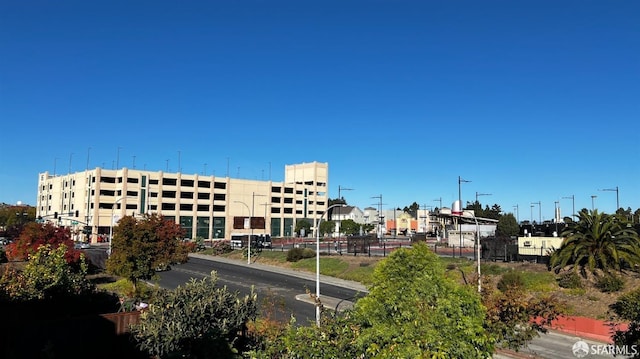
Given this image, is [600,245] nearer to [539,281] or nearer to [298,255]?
[539,281]

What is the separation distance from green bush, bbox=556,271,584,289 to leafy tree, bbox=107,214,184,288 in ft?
84.5

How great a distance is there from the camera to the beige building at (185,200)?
3944 inches

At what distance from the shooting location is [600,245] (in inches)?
1321

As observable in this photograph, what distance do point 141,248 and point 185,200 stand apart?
82.8 m

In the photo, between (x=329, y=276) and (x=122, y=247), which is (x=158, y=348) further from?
(x=329, y=276)

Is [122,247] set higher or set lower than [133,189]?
lower

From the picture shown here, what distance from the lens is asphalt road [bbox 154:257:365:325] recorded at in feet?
104

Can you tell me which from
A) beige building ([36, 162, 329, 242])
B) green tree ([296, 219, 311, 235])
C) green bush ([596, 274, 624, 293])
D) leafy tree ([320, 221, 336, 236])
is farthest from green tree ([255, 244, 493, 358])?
leafy tree ([320, 221, 336, 236])

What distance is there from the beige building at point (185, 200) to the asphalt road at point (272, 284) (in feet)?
141

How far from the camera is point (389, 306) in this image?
29.2 feet

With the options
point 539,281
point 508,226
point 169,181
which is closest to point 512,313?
point 539,281

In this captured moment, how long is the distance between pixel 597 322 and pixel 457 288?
67.4 ft

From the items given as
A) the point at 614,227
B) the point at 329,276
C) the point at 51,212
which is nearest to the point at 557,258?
the point at 614,227

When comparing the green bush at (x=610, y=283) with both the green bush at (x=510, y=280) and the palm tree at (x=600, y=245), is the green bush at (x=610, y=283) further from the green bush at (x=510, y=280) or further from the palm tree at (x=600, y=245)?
the green bush at (x=510, y=280)
